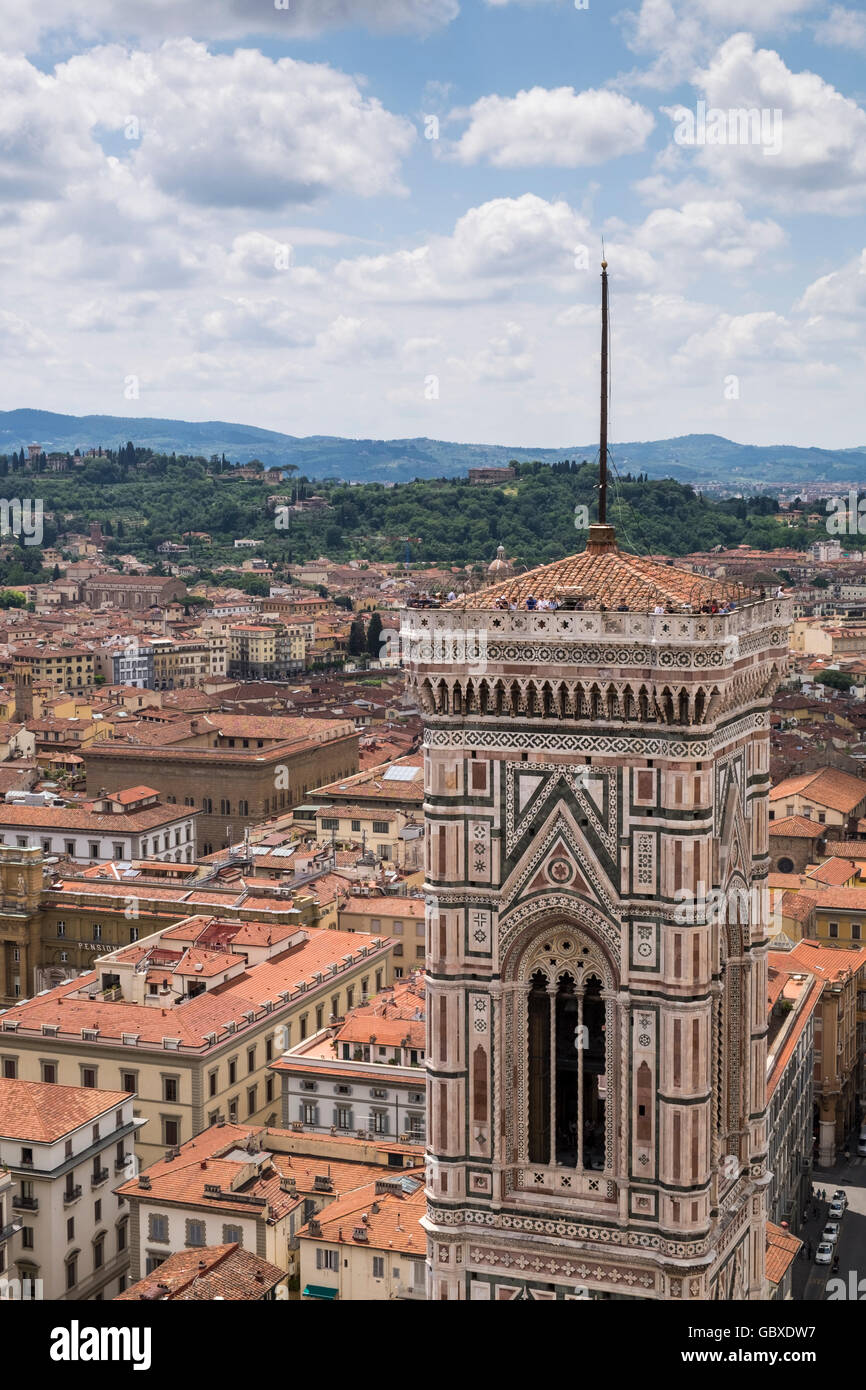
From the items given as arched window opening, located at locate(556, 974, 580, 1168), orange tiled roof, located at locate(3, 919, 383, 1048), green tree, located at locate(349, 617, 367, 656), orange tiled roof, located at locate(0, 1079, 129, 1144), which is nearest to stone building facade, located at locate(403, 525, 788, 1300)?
arched window opening, located at locate(556, 974, 580, 1168)

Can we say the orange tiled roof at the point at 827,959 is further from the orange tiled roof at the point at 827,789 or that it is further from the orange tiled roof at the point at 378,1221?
the orange tiled roof at the point at 378,1221

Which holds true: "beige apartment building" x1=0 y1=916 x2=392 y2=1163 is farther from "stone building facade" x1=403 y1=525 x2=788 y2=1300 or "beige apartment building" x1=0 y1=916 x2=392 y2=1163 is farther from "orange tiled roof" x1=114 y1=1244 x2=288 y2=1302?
"stone building facade" x1=403 y1=525 x2=788 y2=1300

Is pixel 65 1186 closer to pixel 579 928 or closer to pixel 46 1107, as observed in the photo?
pixel 46 1107

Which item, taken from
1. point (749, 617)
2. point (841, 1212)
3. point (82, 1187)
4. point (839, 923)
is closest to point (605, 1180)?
point (749, 617)
